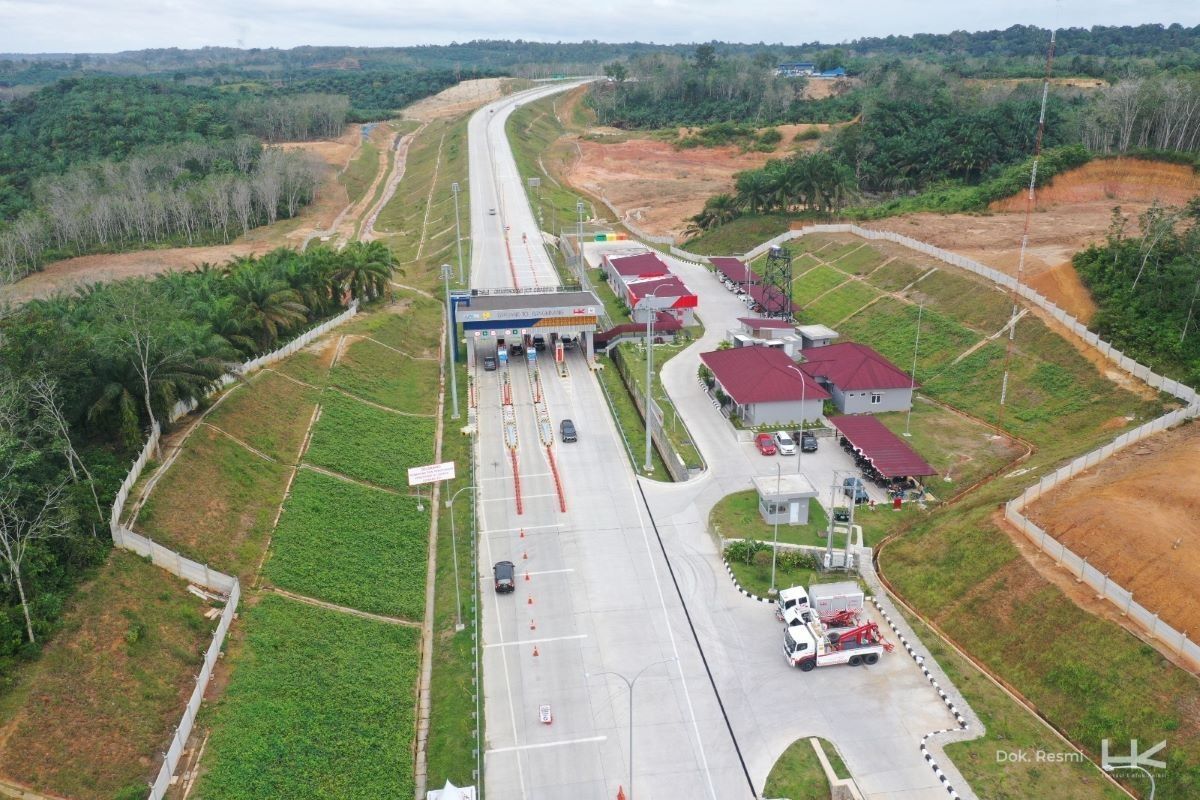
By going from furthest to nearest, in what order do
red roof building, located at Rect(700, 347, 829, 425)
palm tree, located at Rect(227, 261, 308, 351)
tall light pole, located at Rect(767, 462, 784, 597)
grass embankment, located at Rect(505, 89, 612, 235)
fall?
grass embankment, located at Rect(505, 89, 612, 235) < palm tree, located at Rect(227, 261, 308, 351) < red roof building, located at Rect(700, 347, 829, 425) < tall light pole, located at Rect(767, 462, 784, 597)

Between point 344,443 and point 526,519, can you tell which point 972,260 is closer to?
point 526,519

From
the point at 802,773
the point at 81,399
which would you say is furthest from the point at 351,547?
the point at 802,773

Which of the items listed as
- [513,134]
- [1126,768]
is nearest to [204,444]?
[1126,768]

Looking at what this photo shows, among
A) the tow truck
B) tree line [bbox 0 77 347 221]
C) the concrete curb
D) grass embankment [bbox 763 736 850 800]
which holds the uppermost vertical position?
tree line [bbox 0 77 347 221]

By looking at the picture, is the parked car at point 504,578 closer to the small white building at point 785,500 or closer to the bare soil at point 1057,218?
the small white building at point 785,500

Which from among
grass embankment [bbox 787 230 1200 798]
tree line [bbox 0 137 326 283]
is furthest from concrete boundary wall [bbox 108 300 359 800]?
tree line [bbox 0 137 326 283]

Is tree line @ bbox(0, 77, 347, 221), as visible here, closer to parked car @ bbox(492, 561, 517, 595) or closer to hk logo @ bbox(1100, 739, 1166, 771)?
parked car @ bbox(492, 561, 517, 595)

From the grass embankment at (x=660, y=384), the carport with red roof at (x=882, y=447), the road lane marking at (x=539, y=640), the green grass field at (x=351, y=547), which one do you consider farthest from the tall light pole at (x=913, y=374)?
the green grass field at (x=351, y=547)
